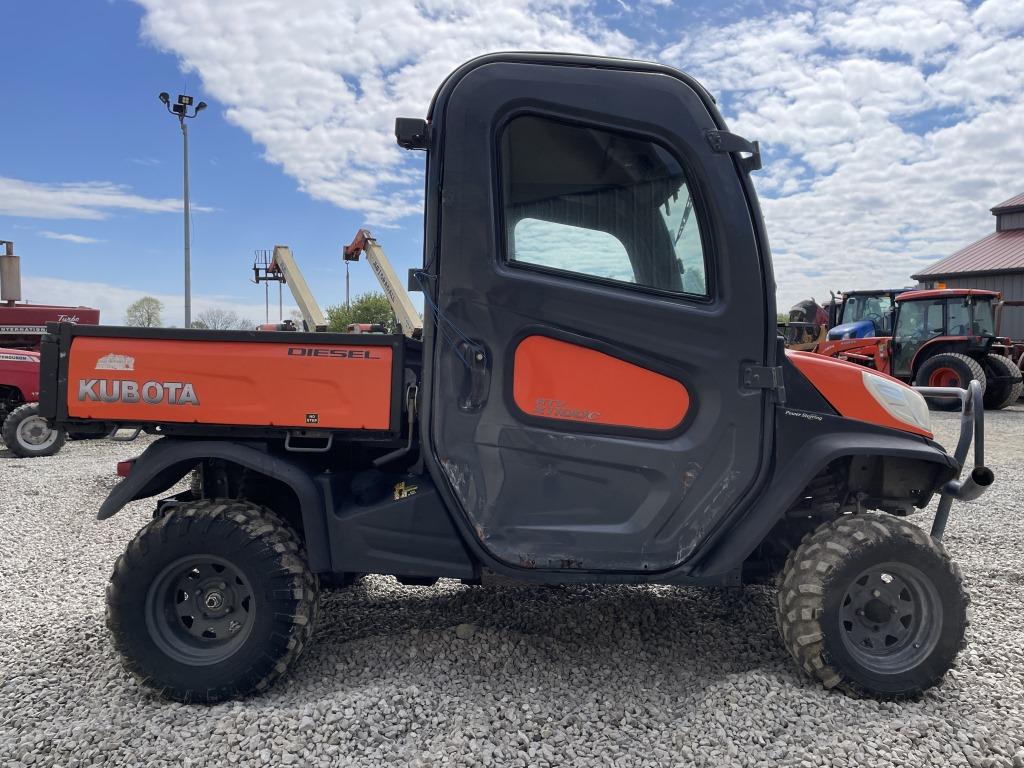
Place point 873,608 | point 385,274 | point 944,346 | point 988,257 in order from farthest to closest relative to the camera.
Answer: point 988,257 < point 944,346 < point 385,274 < point 873,608

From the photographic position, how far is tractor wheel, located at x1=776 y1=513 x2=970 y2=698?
270 cm

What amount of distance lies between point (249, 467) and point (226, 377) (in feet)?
1.17

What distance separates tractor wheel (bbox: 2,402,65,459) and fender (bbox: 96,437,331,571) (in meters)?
7.26

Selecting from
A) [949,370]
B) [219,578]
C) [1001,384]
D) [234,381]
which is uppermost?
[234,381]

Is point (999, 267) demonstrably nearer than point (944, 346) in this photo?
No

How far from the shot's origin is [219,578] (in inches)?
110

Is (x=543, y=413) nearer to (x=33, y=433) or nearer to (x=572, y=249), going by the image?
(x=572, y=249)

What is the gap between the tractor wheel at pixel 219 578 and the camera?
106 inches

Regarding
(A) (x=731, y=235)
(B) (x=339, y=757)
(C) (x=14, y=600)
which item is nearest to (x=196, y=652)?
(B) (x=339, y=757)

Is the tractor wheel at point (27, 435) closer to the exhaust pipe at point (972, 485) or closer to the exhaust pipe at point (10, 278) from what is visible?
the exhaust pipe at point (10, 278)

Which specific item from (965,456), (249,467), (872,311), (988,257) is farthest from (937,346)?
(988,257)

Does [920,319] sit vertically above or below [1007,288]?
below

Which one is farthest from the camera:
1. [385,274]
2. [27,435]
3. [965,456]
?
[385,274]

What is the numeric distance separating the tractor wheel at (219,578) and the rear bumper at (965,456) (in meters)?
2.56
